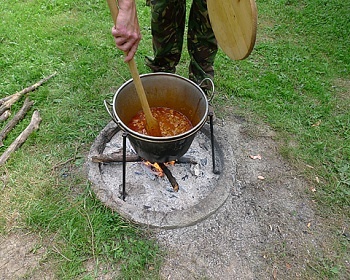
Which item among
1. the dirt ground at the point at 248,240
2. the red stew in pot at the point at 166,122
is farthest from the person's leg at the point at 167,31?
the dirt ground at the point at 248,240

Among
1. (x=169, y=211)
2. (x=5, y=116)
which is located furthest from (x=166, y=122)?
(x=5, y=116)

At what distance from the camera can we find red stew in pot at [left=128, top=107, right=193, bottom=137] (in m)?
2.59

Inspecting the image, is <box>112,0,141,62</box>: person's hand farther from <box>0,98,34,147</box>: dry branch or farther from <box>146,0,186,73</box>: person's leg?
<box>0,98,34,147</box>: dry branch

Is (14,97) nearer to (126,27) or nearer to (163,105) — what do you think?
(163,105)

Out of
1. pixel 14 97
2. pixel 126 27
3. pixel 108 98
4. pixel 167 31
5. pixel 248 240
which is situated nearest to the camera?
pixel 126 27

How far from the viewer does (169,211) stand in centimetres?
255

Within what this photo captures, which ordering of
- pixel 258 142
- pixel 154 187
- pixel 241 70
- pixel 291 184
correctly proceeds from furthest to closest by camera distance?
pixel 241 70 < pixel 258 142 < pixel 291 184 < pixel 154 187

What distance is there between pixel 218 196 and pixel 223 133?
2.69 ft

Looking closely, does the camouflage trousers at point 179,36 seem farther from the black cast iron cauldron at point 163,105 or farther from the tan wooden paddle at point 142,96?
the tan wooden paddle at point 142,96

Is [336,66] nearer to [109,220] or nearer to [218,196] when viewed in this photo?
[218,196]

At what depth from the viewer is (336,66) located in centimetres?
420

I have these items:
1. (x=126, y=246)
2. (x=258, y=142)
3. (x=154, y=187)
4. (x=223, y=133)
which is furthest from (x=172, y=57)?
(x=126, y=246)

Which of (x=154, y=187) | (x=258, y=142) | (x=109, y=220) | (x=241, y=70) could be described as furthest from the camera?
(x=241, y=70)

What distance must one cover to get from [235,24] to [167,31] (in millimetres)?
1185
